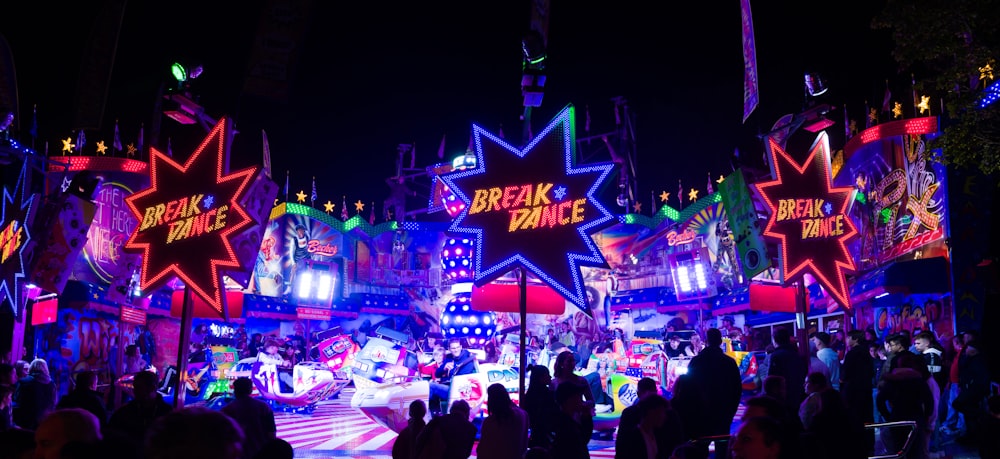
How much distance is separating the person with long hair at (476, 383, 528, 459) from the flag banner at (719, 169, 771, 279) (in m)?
8.96

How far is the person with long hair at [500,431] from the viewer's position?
6523mm

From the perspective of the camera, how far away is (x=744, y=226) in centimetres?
1532

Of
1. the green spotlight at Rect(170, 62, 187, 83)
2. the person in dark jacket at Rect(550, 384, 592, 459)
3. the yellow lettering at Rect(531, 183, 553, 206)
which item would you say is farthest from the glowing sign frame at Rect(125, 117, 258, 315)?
the person in dark jacket at Rect(550, 384, 592, 459)

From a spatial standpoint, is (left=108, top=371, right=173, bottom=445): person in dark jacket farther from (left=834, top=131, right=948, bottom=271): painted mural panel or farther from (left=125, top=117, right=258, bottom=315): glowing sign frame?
(left=834, top=131, right=948, bottom=271): painted mural panel

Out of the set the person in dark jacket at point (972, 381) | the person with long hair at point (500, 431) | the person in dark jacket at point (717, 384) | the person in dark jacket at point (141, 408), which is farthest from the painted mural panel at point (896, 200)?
the person in dark jacket at point (141, 408)

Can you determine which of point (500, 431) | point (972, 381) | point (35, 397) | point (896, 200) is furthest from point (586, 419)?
point (896, 200)

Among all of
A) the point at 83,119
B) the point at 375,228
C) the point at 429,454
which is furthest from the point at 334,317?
the point at 429,454

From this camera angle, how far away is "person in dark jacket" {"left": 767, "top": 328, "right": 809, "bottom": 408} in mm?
9031

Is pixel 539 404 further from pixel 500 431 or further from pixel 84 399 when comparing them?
pixel 84 399

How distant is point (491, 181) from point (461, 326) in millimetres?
6985

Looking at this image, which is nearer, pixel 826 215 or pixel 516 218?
pixel 516 218

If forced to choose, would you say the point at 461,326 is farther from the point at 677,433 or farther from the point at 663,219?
the point at 663,219

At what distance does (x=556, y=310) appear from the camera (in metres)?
10.8

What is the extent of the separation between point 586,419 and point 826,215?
20.1 feet
